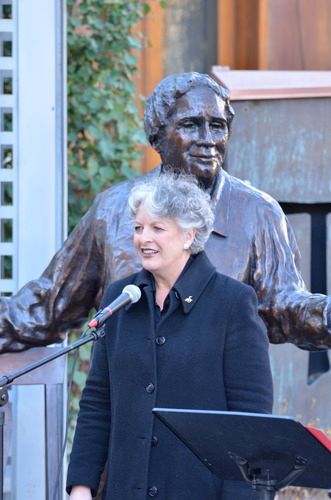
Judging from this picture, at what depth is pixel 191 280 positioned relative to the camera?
12.7ft

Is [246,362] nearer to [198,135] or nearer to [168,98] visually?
[198,135]

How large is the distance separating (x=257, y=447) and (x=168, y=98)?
1.42 m

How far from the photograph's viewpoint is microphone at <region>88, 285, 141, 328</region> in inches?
146

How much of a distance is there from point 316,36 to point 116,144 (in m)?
1.26

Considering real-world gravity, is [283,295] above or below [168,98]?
below

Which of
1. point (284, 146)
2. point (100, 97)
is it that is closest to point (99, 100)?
point (100, 97)

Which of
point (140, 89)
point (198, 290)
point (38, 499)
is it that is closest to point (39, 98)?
point (38, 499)

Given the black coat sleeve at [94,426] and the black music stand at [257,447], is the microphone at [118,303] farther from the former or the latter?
the black music stand at [257,447]

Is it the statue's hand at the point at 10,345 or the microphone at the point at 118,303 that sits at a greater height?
the microphone at the point at 118,303


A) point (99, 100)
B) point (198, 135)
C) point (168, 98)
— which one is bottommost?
point (198, 135)

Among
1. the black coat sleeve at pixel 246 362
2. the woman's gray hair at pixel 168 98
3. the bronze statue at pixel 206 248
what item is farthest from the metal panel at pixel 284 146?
the black coat sleeve at pixel 246 362

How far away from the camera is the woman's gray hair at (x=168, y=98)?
4410mm

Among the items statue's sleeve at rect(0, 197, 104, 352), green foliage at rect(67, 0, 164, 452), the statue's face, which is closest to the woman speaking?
the statue's face

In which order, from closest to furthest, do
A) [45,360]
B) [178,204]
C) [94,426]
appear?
[45,360]
[178,204]
[94,426]
